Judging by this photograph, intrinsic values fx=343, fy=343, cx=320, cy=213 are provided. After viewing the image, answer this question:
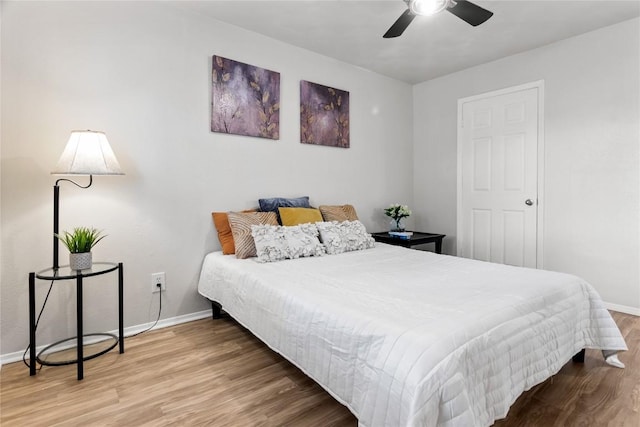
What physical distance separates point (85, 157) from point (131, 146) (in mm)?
492

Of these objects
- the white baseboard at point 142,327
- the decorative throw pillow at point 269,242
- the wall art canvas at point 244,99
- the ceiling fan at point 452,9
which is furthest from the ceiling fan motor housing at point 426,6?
the white baseboard at point 142,327

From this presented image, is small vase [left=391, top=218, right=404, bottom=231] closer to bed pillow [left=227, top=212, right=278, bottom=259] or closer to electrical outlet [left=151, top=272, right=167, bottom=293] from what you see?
bed pillow [left=227, top=212, right=278, bottom=259]

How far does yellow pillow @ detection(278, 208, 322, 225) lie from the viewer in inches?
116

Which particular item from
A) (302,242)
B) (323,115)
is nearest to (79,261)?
(302,242)

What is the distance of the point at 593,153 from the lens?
307 cm

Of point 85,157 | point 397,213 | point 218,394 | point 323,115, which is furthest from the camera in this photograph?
point 397,213

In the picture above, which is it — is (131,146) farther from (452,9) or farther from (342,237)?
(452,9)

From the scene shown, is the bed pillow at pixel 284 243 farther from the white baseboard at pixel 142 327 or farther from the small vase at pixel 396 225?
the small vase at pixel 396 225

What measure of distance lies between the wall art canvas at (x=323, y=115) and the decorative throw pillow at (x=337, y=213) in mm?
688

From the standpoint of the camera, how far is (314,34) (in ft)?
10.1

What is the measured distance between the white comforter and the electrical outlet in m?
0.60

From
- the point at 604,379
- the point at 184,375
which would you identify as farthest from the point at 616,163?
the point at 184,375

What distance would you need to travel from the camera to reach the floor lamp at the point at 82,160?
1.98 m

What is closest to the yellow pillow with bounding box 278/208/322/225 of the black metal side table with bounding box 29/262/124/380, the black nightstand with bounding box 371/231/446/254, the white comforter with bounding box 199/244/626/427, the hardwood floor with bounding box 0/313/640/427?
the white comforter with bounding box 199/244/626/427
